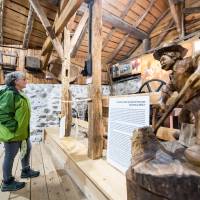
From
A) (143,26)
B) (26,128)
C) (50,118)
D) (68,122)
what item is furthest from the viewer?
(143,26)

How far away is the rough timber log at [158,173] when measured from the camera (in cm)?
67

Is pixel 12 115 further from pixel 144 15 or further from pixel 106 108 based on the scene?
pixel 144 15

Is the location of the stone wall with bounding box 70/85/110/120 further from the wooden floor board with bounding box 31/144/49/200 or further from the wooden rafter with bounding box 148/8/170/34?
the wooden rafter with bounding box 148/8/170/34

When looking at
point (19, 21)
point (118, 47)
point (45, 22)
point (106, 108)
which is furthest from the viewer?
point (118, 47)

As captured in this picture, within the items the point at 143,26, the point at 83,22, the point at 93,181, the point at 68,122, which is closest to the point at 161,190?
the point at 93,181

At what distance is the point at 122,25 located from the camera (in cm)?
504

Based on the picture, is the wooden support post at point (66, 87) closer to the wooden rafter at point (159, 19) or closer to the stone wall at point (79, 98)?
the stone wall at point (79, 98)

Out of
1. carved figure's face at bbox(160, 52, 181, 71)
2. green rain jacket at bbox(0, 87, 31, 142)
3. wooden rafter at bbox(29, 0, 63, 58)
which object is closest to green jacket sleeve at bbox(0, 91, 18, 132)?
green rain jacket at bbox(0, 87, 31, 142)

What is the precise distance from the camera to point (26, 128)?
209 cm

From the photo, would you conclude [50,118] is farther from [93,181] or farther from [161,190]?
[161,190]

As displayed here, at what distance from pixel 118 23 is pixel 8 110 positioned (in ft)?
13.1

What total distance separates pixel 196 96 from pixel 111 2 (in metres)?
4.57

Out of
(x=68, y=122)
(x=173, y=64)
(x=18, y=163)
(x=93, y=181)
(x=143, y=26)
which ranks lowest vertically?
(x=18, y=163)

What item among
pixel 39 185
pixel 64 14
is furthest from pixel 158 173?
pixel 64 14
